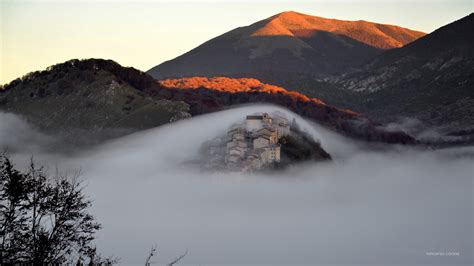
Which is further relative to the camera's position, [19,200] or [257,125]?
[257,125]

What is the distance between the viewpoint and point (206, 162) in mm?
184875

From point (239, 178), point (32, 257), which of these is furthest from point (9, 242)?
point (239, 178)

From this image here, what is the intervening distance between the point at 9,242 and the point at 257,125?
160463mm

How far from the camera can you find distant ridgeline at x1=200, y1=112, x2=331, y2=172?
170000mm

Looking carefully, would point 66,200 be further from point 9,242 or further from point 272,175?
point 272,175

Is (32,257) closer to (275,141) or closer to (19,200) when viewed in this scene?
(19,200)

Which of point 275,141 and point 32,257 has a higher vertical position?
point 275,141

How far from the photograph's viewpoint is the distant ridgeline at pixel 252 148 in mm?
170000

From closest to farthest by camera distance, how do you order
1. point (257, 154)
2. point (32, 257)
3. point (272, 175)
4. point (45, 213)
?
point (32, 257)
point (45, 213)
point (257, 154)
point (272, 175)

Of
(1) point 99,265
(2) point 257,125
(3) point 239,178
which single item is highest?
(2) point 257,125

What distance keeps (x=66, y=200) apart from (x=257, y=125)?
520ft

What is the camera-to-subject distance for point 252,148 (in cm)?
17312

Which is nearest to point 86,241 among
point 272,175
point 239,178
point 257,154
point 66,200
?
point 66,200

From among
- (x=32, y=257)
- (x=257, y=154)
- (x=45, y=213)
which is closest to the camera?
(x=32, y=257)
